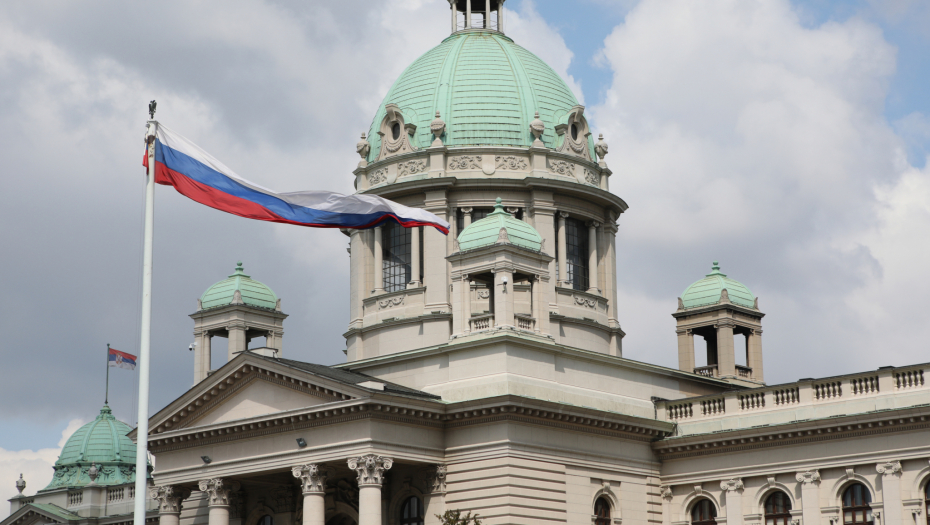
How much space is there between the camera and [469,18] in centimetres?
6525

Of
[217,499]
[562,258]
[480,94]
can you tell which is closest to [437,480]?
[217,499]

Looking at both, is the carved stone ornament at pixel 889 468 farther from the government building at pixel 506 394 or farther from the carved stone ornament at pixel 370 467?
the carved stone ornament at pixel 370 467

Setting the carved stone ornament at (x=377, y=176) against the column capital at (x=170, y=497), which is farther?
the carved stone ornament at (x=377, y=176)

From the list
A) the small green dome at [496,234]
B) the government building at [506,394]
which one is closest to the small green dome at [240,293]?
the government building at [506,394]

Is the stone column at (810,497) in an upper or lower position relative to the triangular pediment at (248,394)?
lower

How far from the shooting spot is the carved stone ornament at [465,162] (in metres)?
58.8

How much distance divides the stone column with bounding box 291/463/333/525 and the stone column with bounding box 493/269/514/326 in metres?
7.69

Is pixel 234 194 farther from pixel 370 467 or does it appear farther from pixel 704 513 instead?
pixel 704 513

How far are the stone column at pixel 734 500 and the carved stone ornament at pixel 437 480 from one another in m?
10.2

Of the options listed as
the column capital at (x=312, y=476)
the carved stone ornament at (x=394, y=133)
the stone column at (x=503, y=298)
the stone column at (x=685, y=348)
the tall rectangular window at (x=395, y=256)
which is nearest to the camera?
the column capital at (x=312, y=476)

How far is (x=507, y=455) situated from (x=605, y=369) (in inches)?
261

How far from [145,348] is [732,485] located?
2643 centimetres

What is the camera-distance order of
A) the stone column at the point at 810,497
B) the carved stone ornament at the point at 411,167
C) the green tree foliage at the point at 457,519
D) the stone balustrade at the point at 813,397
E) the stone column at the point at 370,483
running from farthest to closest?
1. the carved stone ornament at the point at 411,167
2. the stone column at the point at 810,497
3. the stone balustrade at the point at 813,397
4. the stone column at the point at 370,483
5. the green tree foliage at the point at 457,519

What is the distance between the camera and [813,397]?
48750 mm
